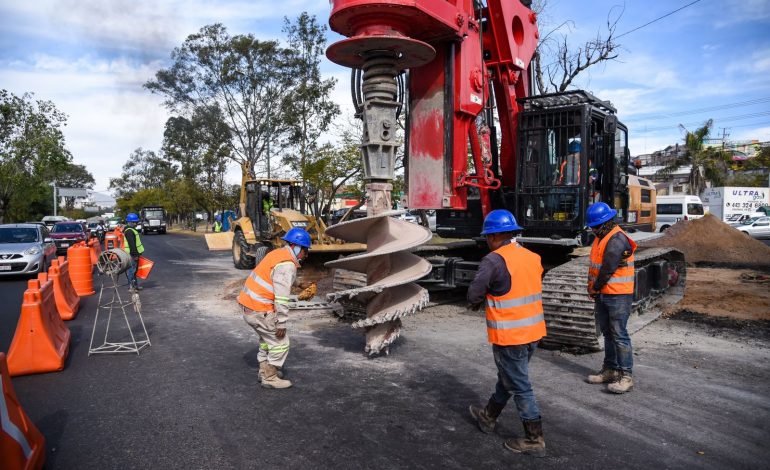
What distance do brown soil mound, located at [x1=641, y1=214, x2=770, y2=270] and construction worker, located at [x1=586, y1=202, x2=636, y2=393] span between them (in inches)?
477

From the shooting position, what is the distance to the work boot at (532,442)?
382cm

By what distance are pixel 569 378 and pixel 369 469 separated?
2840 mm

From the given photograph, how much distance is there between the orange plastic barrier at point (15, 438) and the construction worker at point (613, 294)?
4812mm

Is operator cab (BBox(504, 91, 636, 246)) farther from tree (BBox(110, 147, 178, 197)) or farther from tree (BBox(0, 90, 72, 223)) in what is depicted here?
tree (BBox(110, 147, 178, 197))

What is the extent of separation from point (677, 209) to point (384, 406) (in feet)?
96.5

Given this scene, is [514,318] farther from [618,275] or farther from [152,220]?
[152,220]

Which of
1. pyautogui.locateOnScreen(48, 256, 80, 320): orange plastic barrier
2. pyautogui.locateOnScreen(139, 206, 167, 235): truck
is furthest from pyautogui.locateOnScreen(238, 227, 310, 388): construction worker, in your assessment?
pyautogui.locateOnScreen(139, 206, 167, 235): truck

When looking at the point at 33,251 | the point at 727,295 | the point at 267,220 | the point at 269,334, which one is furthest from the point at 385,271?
the point at 33,251

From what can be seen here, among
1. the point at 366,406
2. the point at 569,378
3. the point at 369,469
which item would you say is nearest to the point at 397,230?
the point at 366,406

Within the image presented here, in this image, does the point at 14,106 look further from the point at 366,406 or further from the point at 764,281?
the point at 764,281

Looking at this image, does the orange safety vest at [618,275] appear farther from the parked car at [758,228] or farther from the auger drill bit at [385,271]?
the parked car at [758,228]

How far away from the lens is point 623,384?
514 cm

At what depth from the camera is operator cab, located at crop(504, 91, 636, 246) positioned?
702 cm

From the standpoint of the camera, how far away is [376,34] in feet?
18.4
